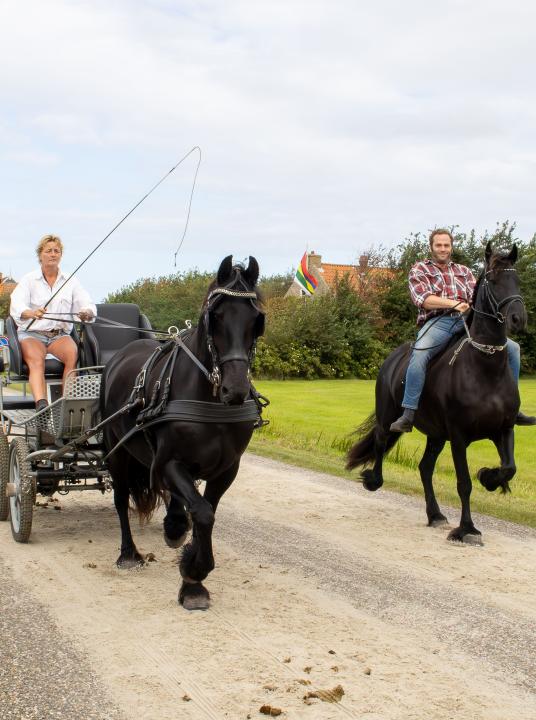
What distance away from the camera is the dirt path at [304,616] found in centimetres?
411

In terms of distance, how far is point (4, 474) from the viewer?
807 cm

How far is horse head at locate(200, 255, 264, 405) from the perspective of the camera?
509 centimetres

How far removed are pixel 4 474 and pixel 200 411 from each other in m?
3.40

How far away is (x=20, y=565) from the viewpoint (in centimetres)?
653

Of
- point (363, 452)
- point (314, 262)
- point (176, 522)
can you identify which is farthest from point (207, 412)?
point (314, 262)

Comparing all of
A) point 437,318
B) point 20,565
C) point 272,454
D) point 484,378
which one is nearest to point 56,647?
point 20,565

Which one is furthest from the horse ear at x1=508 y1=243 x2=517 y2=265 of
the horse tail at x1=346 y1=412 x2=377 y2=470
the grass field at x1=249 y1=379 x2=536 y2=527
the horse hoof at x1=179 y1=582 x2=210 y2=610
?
the horse hoof at x1=179 y1=582 x2=210 y2=610

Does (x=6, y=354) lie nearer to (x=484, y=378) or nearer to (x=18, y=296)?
(x=18, y=296)

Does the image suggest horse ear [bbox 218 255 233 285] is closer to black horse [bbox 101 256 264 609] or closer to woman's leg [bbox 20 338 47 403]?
black horse [bbox 101 256 264 609]

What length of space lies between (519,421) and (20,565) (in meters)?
4.68

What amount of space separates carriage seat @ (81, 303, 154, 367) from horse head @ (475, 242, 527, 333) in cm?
321

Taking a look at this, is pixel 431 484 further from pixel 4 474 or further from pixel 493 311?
pixel 4 474

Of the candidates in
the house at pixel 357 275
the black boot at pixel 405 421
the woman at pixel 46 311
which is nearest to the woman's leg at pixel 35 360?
the woman at pixel 46 311

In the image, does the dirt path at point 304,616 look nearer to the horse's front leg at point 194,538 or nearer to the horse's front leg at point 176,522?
the horse's front leg at point 194,538
